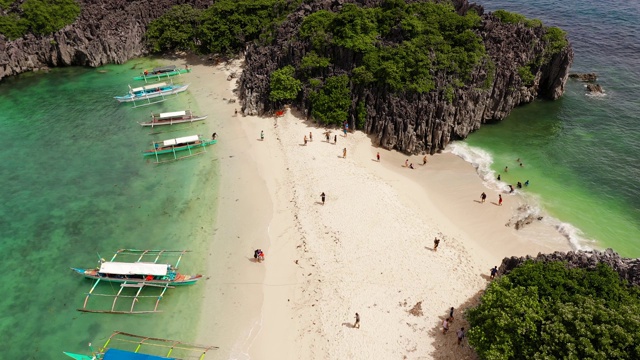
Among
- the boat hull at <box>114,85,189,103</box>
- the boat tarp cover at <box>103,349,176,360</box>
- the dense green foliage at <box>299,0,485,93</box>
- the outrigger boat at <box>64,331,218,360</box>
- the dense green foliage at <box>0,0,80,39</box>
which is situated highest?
the dense green foliage at <box>0,0,80,39</box>

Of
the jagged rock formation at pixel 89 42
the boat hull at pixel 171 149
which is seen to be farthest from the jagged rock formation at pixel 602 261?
the jagged rock formation at pixel 89 42

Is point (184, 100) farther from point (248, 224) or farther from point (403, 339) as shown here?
point (403, 339)

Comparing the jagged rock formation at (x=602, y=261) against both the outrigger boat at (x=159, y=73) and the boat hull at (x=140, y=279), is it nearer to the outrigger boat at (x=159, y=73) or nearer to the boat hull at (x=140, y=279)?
the boat hull at (x=140, y=279)

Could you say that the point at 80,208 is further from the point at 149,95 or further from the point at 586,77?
the point at 586,77

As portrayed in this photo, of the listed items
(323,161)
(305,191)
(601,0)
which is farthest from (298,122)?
(601,0)

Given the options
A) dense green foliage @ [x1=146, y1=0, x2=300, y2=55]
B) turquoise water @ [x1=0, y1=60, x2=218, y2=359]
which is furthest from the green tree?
turquoise water @ [x1=0, y1=60, x2=218, y2=359]

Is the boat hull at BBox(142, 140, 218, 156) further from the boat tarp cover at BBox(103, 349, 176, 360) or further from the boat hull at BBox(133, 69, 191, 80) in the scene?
the boat tarp cover at BBox(103, 349, 176, 360)
